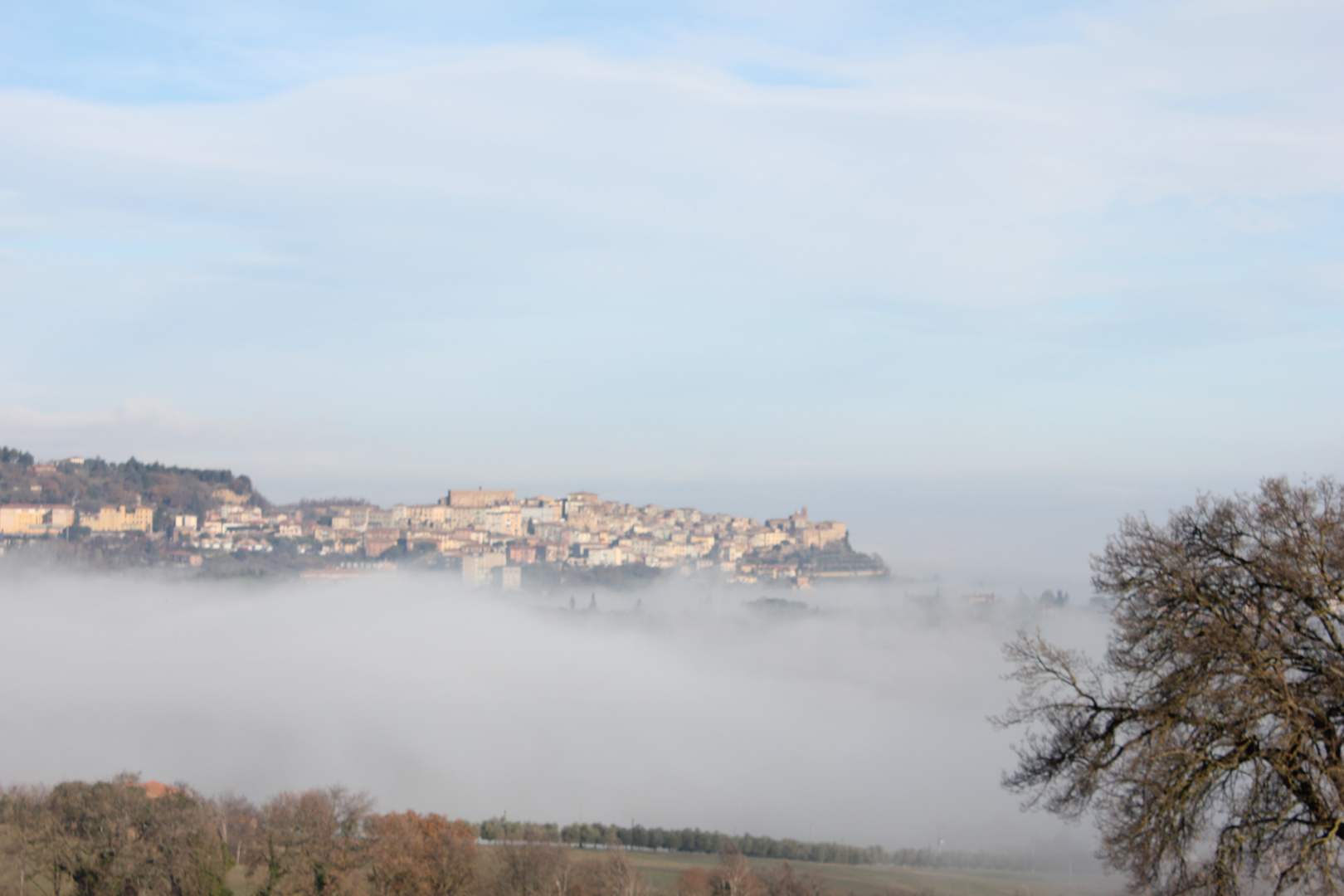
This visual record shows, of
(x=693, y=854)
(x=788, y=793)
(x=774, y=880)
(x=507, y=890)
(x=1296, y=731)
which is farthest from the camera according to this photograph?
(x=788, y=793)

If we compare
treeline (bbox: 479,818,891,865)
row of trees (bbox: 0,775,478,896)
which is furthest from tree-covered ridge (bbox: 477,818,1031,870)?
row of trees (bbox: 0,775,478,896)

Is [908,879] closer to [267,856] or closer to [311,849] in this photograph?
[267,856]

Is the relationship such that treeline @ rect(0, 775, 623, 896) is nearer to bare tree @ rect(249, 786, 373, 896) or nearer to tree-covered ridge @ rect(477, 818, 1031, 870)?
bare tree @ rect(249, 786, 373, 896)

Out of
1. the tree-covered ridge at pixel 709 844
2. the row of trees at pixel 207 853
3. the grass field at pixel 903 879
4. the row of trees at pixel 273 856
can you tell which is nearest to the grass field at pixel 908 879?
the grass field at pixel 903 879

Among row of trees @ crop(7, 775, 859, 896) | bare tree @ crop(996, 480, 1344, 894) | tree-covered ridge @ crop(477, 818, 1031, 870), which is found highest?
bare tree @ crop(996, 480, 1344, 894)

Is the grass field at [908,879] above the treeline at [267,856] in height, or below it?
below

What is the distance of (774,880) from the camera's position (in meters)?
46.1

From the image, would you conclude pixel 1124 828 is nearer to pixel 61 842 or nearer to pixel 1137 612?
pixel 1137 612

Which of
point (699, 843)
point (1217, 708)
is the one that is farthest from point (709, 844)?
point (1217, 708)

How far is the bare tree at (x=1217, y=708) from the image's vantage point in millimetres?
9008

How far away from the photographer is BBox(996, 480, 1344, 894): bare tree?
9008mm

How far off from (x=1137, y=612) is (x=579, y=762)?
581 feet

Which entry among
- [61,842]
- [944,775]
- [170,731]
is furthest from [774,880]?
[170,731]

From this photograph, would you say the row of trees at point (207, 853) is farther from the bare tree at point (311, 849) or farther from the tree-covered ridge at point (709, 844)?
the tree-covered ridge at point (709, 844)
